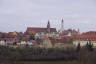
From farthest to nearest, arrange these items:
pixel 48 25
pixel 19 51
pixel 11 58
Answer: pixel 48 25
pixel 19 51
pixel 11 58

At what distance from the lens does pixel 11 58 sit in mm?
35188

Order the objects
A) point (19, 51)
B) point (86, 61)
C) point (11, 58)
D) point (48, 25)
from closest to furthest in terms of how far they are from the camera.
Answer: point (86, 61) < point (11, 58) < point (19, 51) < point (48, 25)

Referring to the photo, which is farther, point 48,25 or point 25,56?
point 48,25

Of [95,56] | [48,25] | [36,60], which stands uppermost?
[48,25]

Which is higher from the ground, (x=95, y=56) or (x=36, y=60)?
(x=95, y=56)

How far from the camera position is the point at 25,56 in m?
36.6

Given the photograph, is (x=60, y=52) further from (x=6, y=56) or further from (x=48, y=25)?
(x=48, y=25)

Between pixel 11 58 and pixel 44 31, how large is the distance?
6935cm

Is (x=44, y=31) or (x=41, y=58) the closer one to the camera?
(x=41, y=58)

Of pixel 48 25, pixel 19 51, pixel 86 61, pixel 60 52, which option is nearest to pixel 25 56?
pixel 19 51

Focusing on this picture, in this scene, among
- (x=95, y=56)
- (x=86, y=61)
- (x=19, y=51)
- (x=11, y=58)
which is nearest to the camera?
(x=95, y=56)

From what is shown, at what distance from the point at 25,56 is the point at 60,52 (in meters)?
6.20

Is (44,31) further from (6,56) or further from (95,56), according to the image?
(95,56)

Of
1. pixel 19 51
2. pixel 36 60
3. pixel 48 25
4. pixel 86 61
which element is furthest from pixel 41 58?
pixel 48 25
